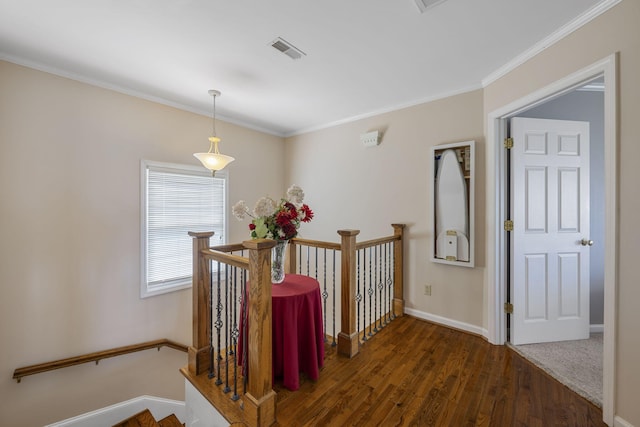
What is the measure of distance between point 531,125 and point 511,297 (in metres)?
1.67

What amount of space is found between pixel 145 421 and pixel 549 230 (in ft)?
14.4

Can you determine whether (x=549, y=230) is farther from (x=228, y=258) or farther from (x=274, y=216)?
(x=228, y=258)

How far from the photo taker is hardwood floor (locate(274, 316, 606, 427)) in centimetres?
158

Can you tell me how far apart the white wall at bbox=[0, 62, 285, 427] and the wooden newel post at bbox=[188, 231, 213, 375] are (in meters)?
1.46

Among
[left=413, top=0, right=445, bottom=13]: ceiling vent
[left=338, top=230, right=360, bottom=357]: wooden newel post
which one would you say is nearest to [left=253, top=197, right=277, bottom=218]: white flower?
[left=338, top=230, right=360, bottom=357]: wooden newel post

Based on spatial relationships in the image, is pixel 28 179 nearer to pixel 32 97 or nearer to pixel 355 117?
pixel 32 97

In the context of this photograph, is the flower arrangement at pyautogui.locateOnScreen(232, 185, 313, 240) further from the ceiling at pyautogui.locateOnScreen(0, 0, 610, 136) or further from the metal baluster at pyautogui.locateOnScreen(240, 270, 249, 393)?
the ceiling at pyautogui.locateOnScreen(0, 0, 610, 136)

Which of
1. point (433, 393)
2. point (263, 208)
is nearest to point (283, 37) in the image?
point (263, 208)

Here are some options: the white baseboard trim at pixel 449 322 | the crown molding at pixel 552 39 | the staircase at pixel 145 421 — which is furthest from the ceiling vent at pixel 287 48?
the staircase at pixel 145 421

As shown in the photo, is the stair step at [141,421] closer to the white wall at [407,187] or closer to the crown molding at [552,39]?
the white wall at [407,187]

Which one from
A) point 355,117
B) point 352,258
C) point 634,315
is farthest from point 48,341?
point 634,315

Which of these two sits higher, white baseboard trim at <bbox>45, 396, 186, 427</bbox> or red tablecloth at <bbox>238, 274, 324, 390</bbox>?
red tablecloth at <bbox>238, 274, 324, 390</bbox>

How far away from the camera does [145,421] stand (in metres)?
2.49

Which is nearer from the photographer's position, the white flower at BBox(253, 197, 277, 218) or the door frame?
the door frame
